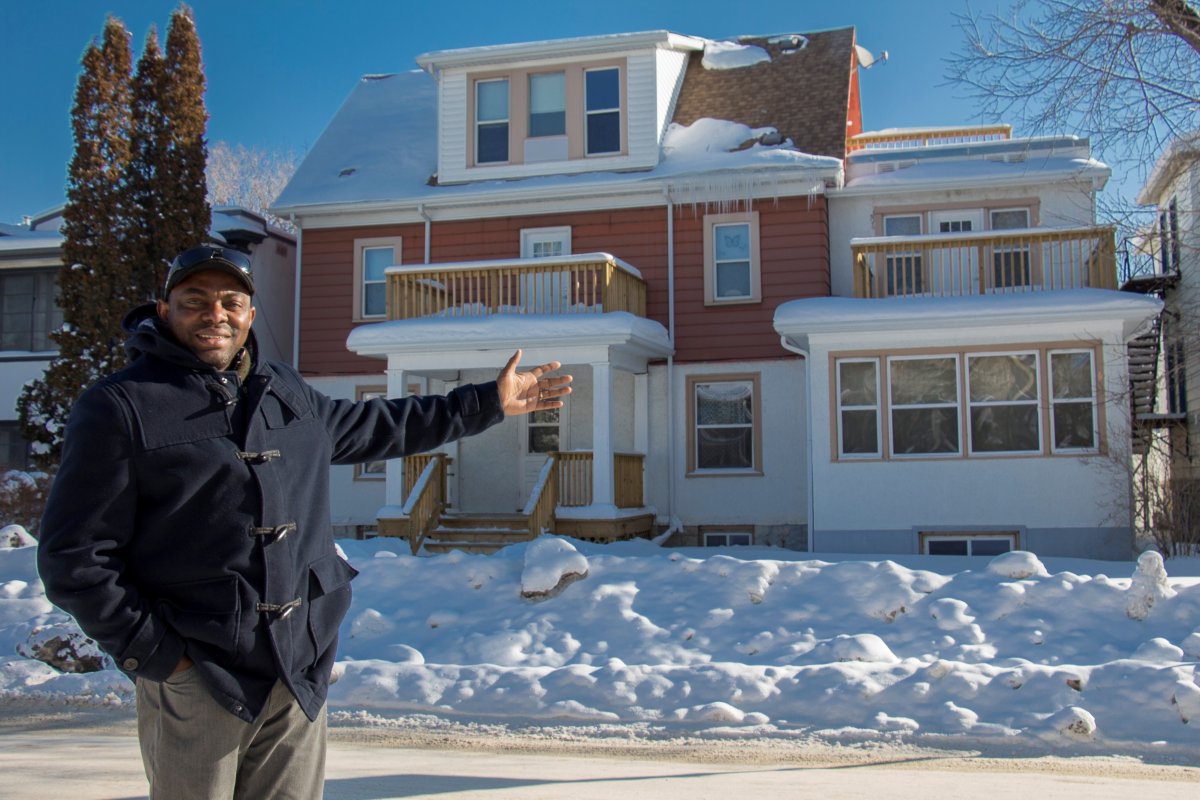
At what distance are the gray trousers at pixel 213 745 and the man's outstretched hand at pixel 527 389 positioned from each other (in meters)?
1.20

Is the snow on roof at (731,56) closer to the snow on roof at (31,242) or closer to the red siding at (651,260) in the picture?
the red siding at (651,260)

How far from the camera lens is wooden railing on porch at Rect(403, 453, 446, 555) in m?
15.0

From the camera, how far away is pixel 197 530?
2678 mm

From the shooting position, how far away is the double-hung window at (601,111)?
58.7ft

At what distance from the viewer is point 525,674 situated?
8156 mm

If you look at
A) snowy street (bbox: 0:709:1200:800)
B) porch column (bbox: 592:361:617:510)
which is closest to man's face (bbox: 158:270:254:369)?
snowy street (bbox: 0:709:1200:800)

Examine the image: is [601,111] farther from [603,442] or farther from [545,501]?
[545,501]

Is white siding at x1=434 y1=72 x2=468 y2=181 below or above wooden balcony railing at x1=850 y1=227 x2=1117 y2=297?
above

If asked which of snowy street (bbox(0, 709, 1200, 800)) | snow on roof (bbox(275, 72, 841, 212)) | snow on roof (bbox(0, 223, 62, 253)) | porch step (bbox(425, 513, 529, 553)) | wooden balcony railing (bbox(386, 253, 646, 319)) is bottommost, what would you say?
snowy street (bbox(0, 709, 1200, 800))

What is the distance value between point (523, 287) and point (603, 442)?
2778mm

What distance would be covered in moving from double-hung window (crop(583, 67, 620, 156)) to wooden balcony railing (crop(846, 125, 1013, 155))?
4.09 m

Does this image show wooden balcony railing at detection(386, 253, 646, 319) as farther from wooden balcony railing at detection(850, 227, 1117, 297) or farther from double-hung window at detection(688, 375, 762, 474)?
wooden balcony railing at detection(850, 227, 1117, 297)

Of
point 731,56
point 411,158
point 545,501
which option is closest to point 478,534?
point 545,501

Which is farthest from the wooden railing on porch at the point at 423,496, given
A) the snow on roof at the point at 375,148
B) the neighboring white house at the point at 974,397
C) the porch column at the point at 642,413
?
the neighboring white house at the point at 974,397
